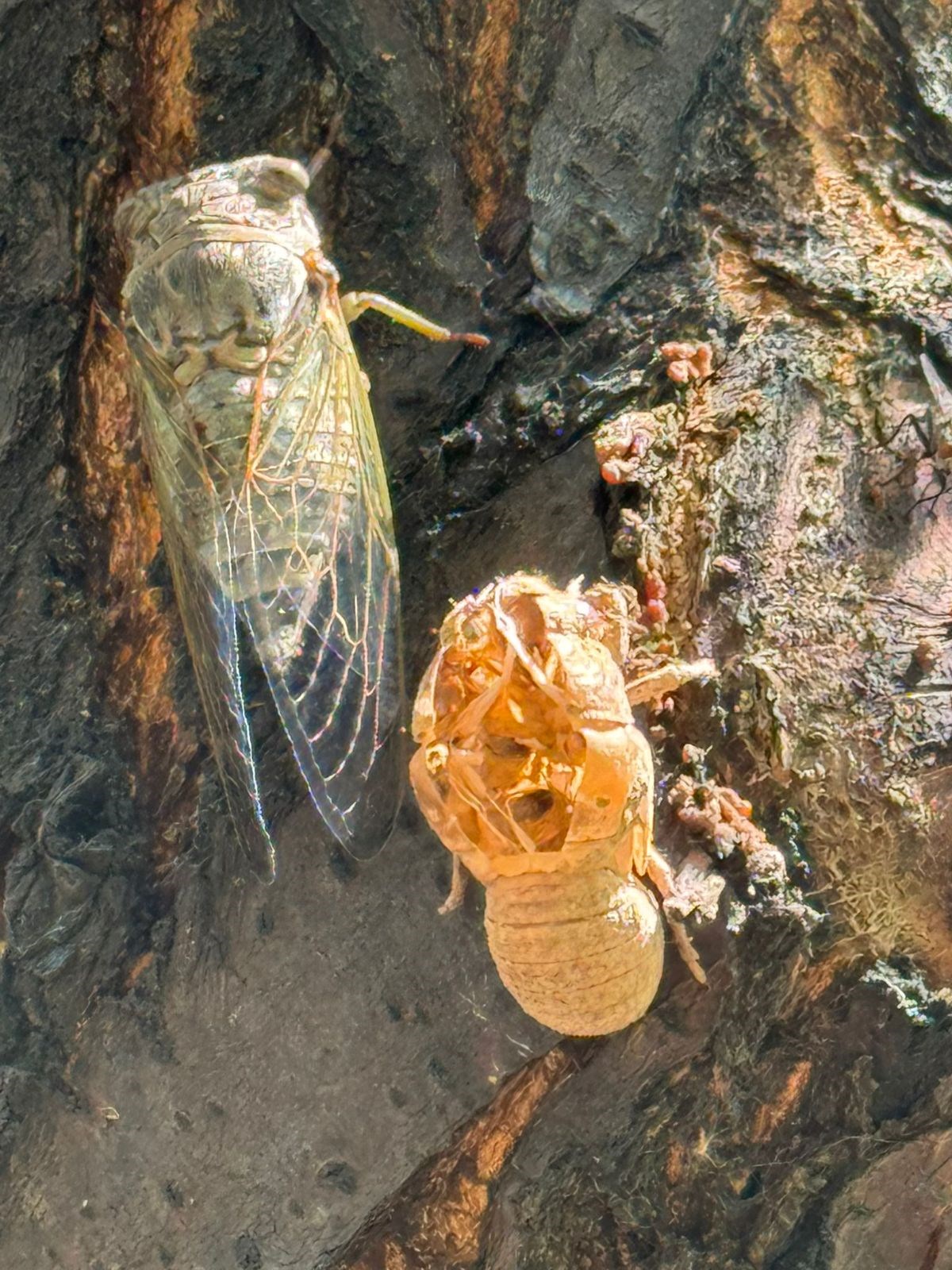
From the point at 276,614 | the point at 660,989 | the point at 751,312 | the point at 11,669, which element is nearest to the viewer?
the point at 660,989

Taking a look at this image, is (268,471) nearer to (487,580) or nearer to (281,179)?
(281,179)

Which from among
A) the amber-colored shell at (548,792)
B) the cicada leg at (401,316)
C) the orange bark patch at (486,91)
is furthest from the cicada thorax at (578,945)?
the orange bark patch at (486,91)

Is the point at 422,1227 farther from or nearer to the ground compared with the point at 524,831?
nearer to the ground

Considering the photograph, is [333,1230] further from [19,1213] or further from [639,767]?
[639,767]

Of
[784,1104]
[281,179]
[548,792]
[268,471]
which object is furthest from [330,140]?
[784,1104]

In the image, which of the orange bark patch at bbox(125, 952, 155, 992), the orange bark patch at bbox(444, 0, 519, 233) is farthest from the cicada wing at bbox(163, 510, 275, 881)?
the orange bark patch at bbox(444, 0, 519, 233)

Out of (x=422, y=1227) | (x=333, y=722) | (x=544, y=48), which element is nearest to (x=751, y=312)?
(x=544, y=48)
